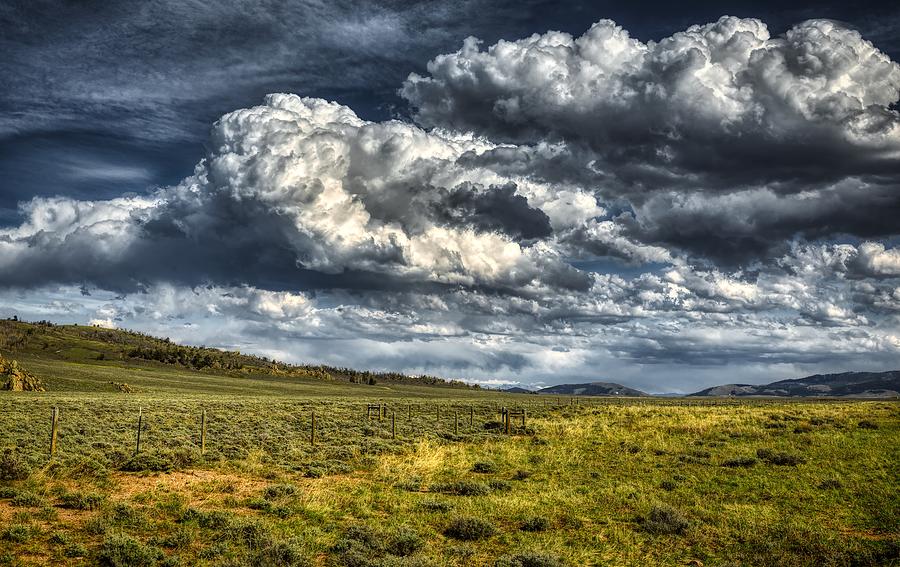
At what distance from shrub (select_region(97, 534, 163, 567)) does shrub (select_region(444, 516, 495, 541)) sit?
6.52 metres

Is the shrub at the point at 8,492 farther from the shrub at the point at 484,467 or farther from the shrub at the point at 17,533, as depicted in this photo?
the shrub at the point at 484,467

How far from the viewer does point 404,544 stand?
13.6 meters

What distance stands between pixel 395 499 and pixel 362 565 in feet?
22.4

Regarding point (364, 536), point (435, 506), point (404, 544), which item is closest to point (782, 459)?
point (435, 506)

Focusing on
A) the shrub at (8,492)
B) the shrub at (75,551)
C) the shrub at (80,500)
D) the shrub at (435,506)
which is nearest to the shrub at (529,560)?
the shrub at (435,506)

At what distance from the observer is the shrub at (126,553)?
39.3ft

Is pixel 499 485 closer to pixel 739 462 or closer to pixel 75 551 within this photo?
pixel 739 462

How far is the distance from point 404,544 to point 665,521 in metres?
6.84

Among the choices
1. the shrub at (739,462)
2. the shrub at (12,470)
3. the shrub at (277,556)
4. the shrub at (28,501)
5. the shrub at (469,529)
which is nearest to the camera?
the shrub at (277,556)

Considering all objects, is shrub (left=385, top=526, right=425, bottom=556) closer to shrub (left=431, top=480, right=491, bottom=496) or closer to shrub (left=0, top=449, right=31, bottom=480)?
shrub (left=431, top=480, right=491, bottom=496)

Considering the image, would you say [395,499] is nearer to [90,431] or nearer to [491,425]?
[90,431]

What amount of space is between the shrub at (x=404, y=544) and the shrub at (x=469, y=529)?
1179 mm

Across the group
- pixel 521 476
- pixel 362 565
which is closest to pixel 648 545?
pixel 362 565

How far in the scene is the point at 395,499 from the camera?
19000mm
